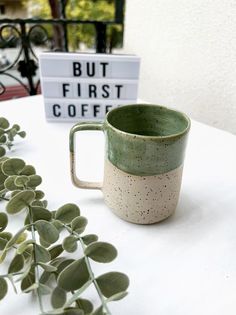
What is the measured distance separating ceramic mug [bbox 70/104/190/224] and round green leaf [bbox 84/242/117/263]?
0.10 m

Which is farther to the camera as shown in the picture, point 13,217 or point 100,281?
point 13,217

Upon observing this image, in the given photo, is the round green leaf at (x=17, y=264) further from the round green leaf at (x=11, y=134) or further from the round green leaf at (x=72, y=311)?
the round green leaf at (x=11, y=134)

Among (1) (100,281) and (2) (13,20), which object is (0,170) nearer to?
(1) (100,281)

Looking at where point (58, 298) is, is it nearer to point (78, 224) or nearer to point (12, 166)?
point (78, 224)

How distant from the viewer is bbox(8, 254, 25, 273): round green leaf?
265mm

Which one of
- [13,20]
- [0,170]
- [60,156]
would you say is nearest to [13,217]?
[0,170]

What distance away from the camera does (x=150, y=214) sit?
0.35 meters

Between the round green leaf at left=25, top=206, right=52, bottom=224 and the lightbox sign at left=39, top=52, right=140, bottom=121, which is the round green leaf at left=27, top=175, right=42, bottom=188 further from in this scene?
the lightbox sign at left=39, top=52, right=140, bottom=121

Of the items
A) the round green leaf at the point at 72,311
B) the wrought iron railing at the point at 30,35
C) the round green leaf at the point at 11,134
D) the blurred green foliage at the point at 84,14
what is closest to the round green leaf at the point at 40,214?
the round green leaf at the point at 72,311

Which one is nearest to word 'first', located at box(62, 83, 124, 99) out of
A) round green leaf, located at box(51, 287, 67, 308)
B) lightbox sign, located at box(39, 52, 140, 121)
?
lightbox sign, located at box(39, 52, 140, 121)

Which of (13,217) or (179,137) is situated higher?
(179,137)

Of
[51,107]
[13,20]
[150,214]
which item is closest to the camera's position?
[150,214]

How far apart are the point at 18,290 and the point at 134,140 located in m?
0.19

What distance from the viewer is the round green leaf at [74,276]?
0.24 meters
